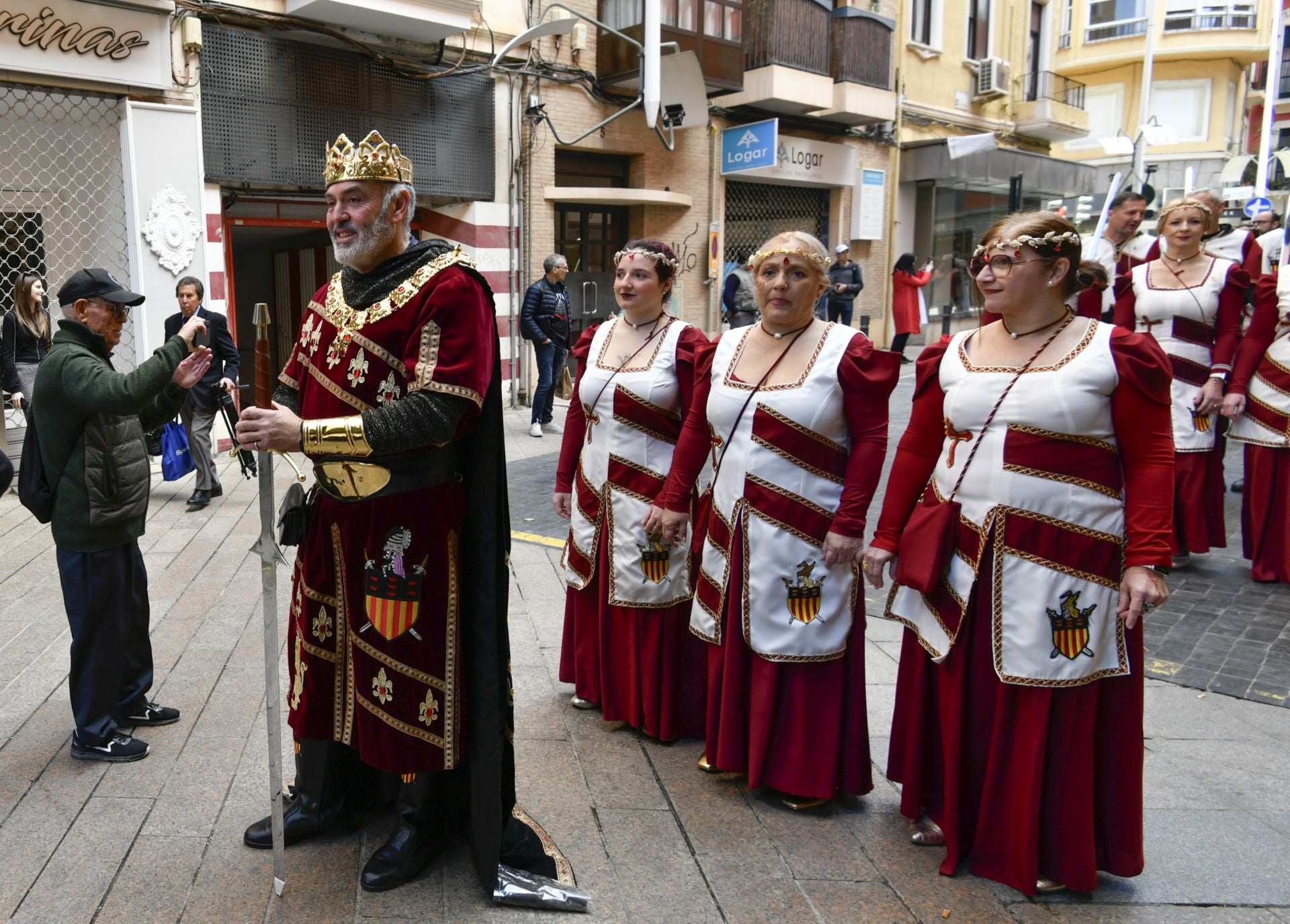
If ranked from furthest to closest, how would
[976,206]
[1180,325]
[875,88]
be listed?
1. [976,206]
2. [875,88]
3. [1180,325]

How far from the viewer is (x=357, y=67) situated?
38.1 ft

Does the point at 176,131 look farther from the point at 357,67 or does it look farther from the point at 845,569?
the point at 845,569

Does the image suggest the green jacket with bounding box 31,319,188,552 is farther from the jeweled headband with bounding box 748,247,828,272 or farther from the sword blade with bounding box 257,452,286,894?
the jeweled headband with bounding box 748,247,828,272

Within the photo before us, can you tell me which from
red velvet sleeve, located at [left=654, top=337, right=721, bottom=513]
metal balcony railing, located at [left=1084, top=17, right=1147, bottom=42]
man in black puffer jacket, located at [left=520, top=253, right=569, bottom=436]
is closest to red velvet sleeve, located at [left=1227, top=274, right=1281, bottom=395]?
red velvet sleeve, located at [left=654, top=337, right=721, bottom=513]

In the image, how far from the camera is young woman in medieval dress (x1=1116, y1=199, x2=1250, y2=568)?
600 cm

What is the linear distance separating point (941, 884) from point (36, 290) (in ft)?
23.8

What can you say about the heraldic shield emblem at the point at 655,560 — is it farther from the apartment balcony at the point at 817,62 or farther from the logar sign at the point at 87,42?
the apartment balcony at the point at 817,62

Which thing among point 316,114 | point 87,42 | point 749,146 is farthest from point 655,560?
point 749,146

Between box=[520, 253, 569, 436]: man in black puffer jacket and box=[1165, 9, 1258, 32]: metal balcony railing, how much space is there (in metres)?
25.8

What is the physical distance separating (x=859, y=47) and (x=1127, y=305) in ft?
42.6

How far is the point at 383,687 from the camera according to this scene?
2.96m

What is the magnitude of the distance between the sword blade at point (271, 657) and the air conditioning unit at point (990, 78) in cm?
2142

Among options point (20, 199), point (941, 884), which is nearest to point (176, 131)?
point (20, 199)

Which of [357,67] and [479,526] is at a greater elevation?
[357,67]
